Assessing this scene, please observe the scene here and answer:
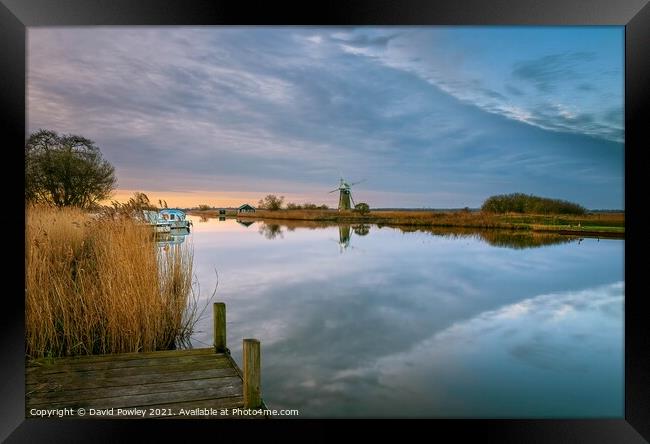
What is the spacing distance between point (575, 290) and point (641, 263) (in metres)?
4.43

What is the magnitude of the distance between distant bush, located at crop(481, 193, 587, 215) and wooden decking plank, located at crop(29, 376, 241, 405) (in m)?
6.31

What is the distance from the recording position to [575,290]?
5875 mm

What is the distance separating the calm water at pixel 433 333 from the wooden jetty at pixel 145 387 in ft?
1.43

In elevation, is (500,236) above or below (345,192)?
below

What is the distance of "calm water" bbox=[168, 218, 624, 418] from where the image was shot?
10.6 feet

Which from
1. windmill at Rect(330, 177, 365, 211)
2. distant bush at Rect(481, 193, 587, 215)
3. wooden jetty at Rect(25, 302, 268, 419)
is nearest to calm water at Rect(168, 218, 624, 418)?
wooden jetty at Rect(25, 302, 268, 419)

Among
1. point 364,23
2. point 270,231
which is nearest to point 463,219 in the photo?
point 270,231

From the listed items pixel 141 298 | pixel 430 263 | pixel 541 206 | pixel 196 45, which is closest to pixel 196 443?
pixel 141 298

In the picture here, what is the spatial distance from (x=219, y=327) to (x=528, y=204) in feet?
20.4

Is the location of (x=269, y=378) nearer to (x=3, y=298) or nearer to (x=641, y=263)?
(x=3, y=298)

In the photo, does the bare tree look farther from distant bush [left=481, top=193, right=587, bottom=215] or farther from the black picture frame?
distant bush [left=481, top=193, right=587, bottom=215]

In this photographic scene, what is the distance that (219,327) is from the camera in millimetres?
2994

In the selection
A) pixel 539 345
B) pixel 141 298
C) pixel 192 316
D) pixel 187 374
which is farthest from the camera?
pixel 539 345

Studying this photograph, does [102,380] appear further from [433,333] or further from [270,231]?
[270,231]
